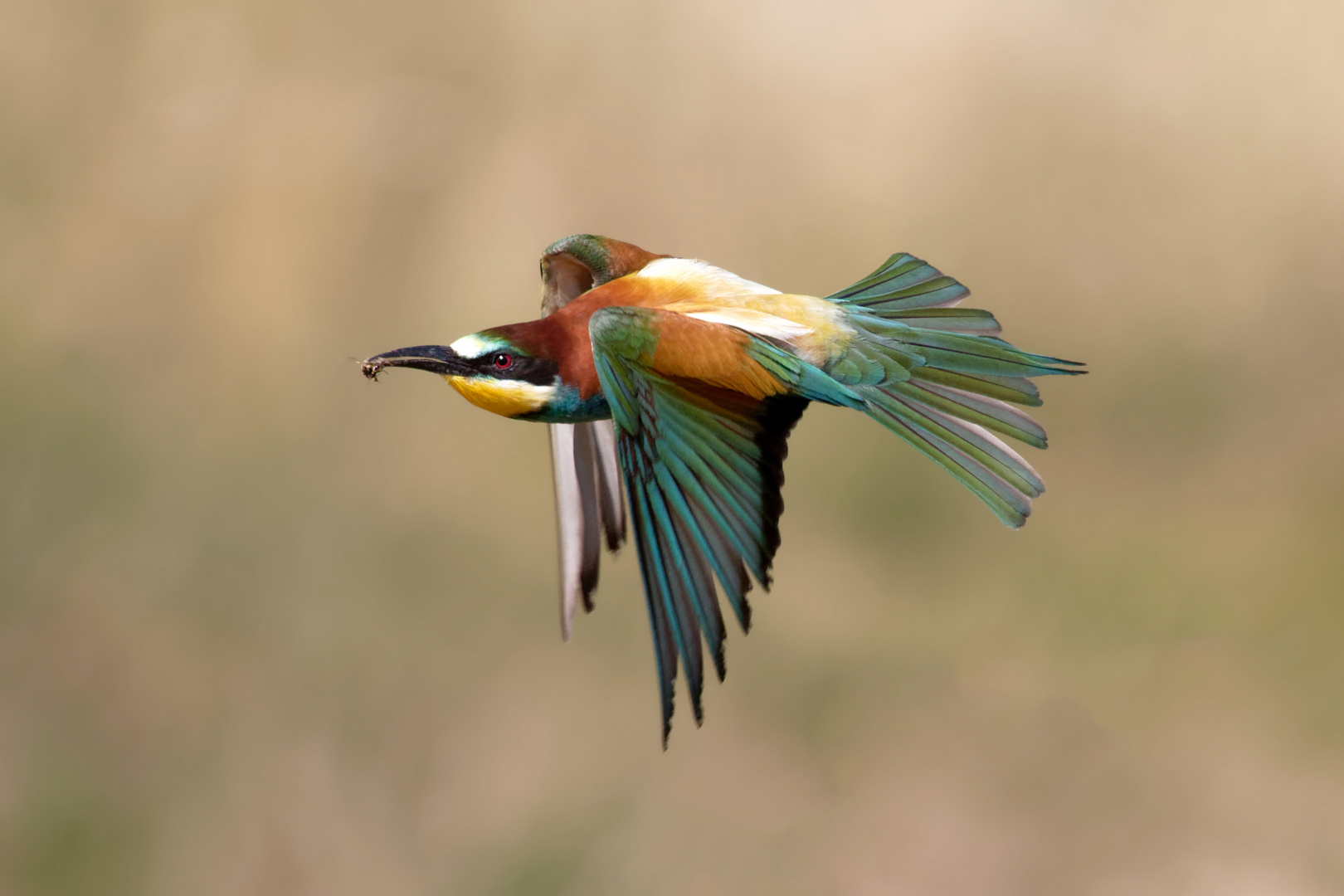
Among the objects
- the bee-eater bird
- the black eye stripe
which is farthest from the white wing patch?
the black eye stripe

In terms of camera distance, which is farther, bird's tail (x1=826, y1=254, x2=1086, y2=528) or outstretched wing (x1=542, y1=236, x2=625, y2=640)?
outstretched wing (x1=542, y1=236, x2=625, y2=640)

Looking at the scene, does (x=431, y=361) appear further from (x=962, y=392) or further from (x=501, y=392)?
(x=962, y=392)

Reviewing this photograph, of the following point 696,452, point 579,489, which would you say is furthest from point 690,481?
point 579,489

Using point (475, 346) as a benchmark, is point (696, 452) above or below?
below

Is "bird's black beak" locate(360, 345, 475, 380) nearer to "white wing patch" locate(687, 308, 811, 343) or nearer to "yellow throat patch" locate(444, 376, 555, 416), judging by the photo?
"yellow throat patch" locate(444, 376, 555, 416)

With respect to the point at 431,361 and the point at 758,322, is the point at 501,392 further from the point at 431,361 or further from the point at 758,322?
the point at 758,322

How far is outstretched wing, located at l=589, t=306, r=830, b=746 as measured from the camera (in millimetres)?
893

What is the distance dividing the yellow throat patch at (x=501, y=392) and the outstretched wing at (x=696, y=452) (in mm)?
69

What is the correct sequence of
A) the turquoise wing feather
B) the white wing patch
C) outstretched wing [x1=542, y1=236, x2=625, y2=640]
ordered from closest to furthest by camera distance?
the turquoise wing feather
the white wing patch
outstretched wing [x1=542, y1=236, x2=625, y2=640]

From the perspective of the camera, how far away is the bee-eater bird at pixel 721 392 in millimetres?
908

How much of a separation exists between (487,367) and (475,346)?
0.02m

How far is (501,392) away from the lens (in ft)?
3.20

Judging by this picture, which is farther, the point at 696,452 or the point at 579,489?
the point at 579,489

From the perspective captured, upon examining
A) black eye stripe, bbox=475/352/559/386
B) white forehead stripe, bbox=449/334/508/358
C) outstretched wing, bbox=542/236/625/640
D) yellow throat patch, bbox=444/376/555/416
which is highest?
white forehead stripe, bbox=449/334/508/358
